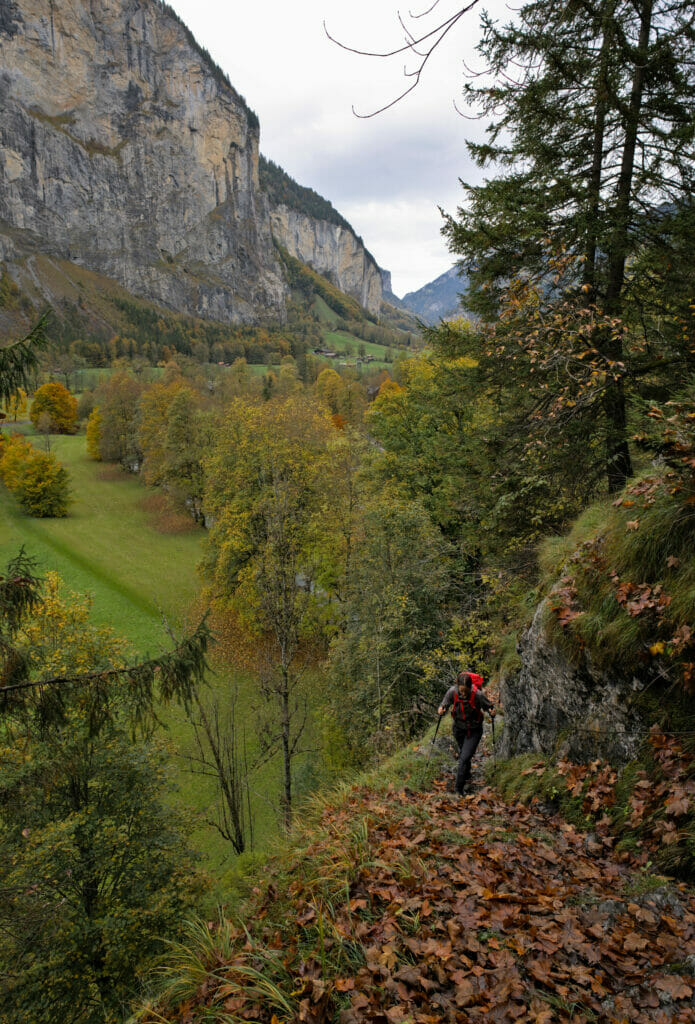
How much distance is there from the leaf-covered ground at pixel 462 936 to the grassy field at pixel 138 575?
8.72 meters

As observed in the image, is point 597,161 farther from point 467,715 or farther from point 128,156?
point 128,156

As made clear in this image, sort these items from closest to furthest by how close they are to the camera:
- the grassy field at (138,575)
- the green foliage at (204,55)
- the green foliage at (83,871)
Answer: the green foliage at (83,871)
the grassy field at (138,575)
the green foliage at (204,55)

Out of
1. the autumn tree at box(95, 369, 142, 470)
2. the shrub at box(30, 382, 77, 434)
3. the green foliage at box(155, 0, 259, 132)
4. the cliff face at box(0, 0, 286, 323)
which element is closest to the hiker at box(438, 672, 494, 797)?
the autumn tree at box(95, 369, 142, 470)

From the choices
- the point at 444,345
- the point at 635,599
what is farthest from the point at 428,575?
the point at 635,599

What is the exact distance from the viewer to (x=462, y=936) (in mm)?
3320

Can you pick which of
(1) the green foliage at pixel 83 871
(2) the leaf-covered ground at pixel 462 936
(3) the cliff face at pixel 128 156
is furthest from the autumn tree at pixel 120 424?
(3) the cliff face at pixel 128 156

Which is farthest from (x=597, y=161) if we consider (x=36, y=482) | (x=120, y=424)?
(x=120, y=424)

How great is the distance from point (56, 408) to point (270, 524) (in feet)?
199

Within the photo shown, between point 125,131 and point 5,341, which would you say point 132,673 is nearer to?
point 5,341

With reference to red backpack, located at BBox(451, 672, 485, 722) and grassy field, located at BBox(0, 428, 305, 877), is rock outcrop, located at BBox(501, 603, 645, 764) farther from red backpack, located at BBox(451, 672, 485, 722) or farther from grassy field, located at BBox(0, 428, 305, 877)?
grassy field, located at BBox(0, 428, 305, 877)

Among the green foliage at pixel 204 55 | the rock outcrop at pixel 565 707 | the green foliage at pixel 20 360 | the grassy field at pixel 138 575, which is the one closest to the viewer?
the rock outcrop at pixel 565 707

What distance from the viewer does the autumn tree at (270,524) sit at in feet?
56.5

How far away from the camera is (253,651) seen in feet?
71.6

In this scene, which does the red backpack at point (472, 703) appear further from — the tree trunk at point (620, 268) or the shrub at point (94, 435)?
the shrub at point (94, 435)
